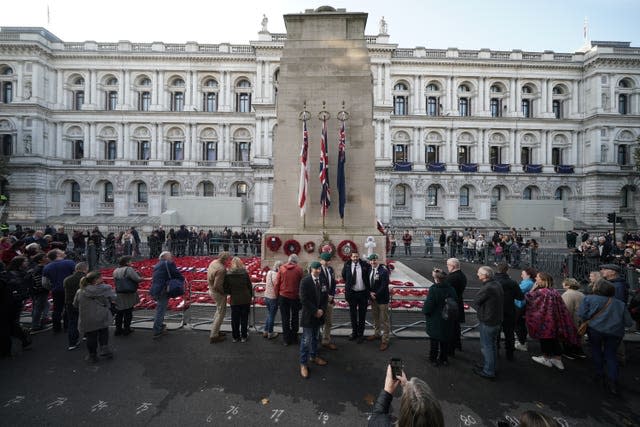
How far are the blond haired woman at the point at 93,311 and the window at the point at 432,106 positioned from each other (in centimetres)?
4147

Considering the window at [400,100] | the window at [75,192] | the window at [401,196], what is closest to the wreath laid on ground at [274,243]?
the window at [401,196]

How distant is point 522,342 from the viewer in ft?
22.9

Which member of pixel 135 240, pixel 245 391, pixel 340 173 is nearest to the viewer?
pixel 245 391

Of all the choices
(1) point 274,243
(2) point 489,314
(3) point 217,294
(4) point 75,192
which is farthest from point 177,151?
(2) point 489,314

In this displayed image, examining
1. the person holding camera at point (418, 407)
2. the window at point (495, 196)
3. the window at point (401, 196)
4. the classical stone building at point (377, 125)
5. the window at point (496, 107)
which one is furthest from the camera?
the window at point (496, 107)

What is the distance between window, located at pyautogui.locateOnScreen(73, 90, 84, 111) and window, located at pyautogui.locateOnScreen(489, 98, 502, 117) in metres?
A: 50.2

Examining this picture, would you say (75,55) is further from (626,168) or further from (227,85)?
(626,168)

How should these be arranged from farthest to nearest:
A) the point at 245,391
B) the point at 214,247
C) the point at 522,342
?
the point at 214,247, the point at 522,342, the point at 245,391

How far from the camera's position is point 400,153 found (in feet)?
134

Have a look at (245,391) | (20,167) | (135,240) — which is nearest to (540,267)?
(245,391)

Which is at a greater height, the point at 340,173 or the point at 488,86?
the point at 488,86

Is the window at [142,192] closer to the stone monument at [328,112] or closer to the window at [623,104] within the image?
the stone monument at [328,112]

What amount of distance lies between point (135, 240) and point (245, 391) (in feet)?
58.2

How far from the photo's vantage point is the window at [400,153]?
4066 centimetres
